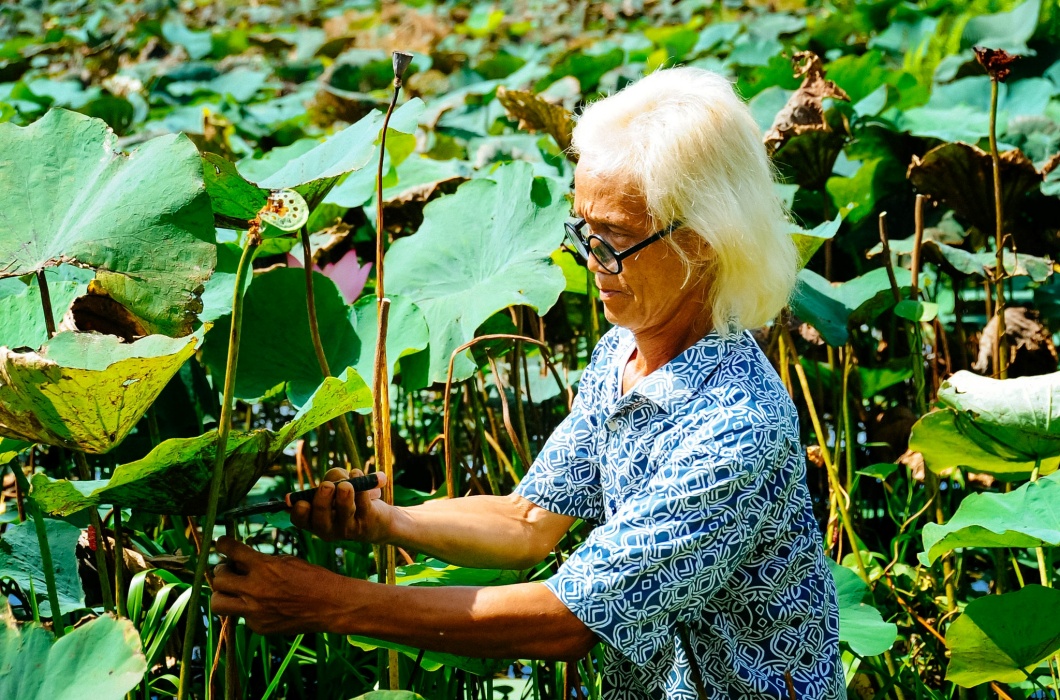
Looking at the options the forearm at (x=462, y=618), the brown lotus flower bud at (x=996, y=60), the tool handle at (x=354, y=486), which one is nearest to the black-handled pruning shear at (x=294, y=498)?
the tool handle at (x=354, y=486)

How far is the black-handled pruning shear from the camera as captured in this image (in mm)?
1098

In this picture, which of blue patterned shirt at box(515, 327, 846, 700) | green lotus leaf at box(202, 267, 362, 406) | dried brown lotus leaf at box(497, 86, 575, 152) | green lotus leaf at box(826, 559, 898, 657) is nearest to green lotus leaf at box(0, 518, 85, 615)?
green lotus leaf at box(202, 267, 362, 406)

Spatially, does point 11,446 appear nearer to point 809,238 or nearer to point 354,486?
point 354,486

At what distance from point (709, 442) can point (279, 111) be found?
3.14 m

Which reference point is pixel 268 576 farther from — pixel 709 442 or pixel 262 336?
→ pixel 262 336

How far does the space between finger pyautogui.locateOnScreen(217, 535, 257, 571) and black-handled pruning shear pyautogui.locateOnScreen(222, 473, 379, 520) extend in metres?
0.04

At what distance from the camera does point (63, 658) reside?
998 mm

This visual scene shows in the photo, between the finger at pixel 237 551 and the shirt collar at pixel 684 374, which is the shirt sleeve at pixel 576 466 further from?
the finger at pixel 237 551

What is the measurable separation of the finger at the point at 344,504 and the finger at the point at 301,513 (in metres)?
0.03

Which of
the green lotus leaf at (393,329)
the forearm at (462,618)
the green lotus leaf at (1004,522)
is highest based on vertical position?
the forearm at (462,618)

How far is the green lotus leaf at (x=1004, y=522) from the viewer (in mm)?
1311

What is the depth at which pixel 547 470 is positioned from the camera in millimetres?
1359

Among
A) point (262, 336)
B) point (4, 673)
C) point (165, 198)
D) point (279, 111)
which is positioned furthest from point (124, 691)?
point (279, 111)

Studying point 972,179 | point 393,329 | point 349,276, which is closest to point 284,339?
point 393,329
